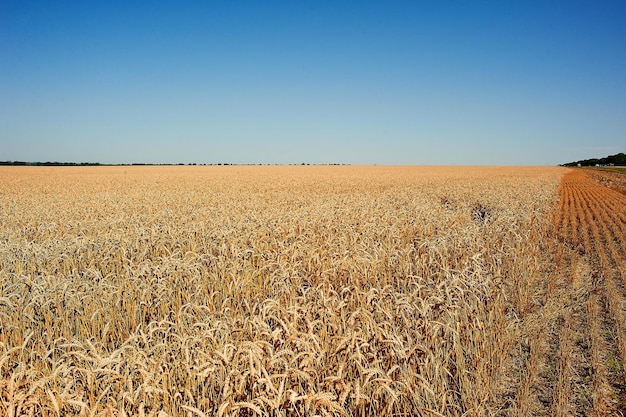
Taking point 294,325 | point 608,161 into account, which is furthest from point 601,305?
point 608,161

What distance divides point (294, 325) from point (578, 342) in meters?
3.92

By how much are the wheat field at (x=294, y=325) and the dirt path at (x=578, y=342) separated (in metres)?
0.03

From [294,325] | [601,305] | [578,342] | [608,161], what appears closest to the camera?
[294,325]

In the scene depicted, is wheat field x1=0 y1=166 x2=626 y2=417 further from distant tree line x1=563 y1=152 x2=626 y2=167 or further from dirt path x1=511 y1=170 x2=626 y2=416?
distant tree line x1=563 y1=152 x2=626 y2=167

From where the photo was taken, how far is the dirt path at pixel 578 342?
12.3ft

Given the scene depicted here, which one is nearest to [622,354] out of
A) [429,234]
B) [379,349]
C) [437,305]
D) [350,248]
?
[437,305]

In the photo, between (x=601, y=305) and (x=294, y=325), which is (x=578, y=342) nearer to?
(x=601, y=305)

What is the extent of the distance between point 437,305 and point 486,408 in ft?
4.23

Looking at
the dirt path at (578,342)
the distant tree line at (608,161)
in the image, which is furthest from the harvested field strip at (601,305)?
the distant tree line at (608,161)

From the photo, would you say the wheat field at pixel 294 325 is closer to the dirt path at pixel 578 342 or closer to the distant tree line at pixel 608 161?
the dirt path at pixel 578 342

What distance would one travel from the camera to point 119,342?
4418mm

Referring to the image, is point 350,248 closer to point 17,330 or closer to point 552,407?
point 552,407

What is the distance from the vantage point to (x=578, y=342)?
492cm

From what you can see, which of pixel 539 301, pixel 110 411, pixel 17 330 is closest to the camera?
pixel 110 411
